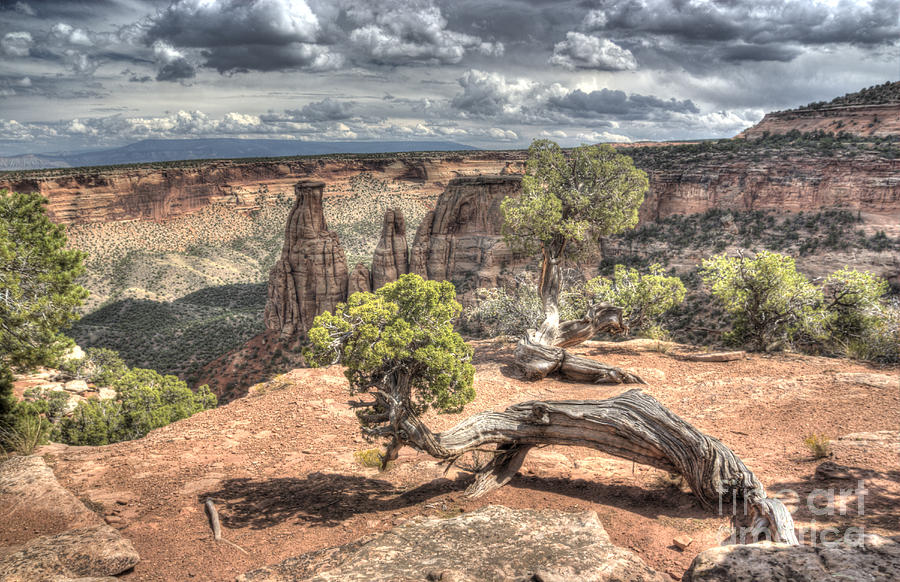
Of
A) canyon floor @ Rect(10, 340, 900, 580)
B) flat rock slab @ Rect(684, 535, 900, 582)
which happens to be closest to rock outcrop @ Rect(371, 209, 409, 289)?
canyon floor @ Rect(10, 340, 900, 580)

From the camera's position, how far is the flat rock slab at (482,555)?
5.70 m

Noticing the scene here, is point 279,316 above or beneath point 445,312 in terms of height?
beneath

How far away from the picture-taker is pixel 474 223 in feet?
215

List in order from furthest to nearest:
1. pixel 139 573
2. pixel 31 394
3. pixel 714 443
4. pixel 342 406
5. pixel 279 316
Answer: pixel 279 316, pixel 31 394, pixel 342 406, pixel 714 443, pixel 139 573

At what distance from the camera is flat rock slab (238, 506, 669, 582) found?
570 cm

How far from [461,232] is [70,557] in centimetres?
6030

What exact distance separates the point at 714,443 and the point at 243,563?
782 cm

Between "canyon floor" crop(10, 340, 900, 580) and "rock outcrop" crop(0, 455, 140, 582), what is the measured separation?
24cm

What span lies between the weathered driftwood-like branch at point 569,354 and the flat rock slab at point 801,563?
11.2 metres

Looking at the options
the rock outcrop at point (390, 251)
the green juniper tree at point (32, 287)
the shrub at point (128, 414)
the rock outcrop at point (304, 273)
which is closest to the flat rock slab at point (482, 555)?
the green juniper tree at point (32, 287)

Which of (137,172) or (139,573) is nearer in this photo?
(139,573)

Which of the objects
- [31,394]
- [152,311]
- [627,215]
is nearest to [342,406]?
[627,215]

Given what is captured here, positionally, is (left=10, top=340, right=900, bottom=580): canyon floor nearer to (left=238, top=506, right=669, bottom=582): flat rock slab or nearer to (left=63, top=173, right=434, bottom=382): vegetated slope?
(left=238, top=506, right=669, bottom=582): flat rock slab

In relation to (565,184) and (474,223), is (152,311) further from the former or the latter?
(565,184)
